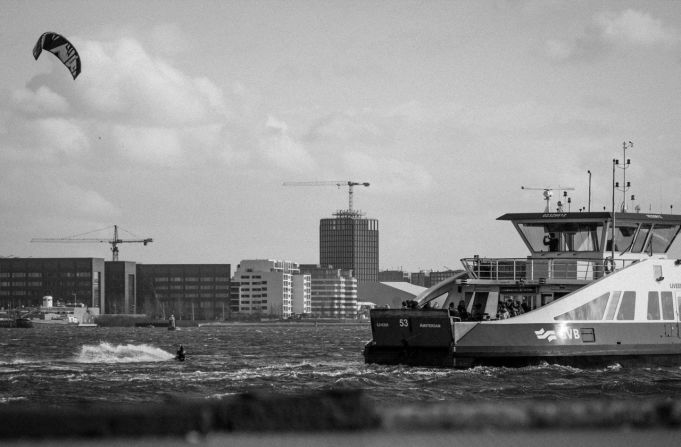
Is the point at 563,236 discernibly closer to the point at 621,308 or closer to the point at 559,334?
the point at 621,308

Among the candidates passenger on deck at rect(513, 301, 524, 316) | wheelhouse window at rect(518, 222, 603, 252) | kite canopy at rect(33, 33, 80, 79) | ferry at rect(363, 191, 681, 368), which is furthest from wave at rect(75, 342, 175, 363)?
kite canopy at rect(33, 33, 80, 79)

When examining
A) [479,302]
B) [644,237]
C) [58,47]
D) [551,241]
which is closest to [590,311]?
[479,302]

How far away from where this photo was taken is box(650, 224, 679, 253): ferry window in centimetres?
4331

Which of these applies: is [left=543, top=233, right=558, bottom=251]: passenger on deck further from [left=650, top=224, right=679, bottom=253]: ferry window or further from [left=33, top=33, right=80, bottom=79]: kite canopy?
[left=33, top=33, right=80, bottom=79]: kite canopy

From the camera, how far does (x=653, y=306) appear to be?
128 feet

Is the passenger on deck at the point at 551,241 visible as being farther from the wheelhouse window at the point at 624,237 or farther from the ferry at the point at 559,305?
the wheelhouse window at the point at 624,237

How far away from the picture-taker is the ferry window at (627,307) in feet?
125

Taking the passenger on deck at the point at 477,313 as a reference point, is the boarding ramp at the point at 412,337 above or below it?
below

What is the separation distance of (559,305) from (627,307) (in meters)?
2.88

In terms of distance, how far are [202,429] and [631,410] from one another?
1.80m

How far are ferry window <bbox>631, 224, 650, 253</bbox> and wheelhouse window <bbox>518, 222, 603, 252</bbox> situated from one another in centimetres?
152

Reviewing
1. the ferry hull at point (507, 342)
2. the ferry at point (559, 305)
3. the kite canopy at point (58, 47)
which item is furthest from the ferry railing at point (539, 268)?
the kite canopy at point (58, 47)

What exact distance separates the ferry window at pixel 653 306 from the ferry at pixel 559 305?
0.03 metres

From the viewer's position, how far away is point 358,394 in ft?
15.2
